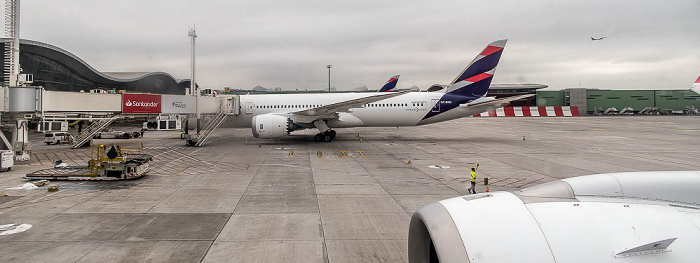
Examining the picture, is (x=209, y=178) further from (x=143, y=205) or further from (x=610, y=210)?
(x=610, y=210)

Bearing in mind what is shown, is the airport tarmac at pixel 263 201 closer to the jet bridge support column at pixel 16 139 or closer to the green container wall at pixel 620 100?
the jet bridge support column at pixel 16 139

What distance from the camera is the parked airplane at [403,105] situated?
2611 cm

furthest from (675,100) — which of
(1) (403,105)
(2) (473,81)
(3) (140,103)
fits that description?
(3) (140,103)

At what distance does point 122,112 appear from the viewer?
21.3m

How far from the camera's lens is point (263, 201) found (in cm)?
1024

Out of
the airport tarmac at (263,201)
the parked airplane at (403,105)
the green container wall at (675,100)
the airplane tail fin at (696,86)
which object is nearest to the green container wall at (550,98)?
the green container wall at (675,100)

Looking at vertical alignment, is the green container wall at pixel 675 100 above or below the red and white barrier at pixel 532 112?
above

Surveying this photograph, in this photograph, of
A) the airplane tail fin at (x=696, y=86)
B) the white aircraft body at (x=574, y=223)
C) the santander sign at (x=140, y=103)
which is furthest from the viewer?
the santander sign at (x=140, y=103)

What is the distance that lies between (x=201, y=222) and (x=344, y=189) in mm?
4530

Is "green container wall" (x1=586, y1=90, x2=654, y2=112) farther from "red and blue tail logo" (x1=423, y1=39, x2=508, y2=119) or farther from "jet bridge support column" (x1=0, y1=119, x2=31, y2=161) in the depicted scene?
"jet bridge support column" (x1=0, y1=119, x2=31, y2=161)

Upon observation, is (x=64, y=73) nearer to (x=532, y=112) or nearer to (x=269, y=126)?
(x=269, y=126)

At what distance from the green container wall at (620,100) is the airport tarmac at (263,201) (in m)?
73.0

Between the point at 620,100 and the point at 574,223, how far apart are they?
324 ft

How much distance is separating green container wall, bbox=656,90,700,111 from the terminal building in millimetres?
97095
